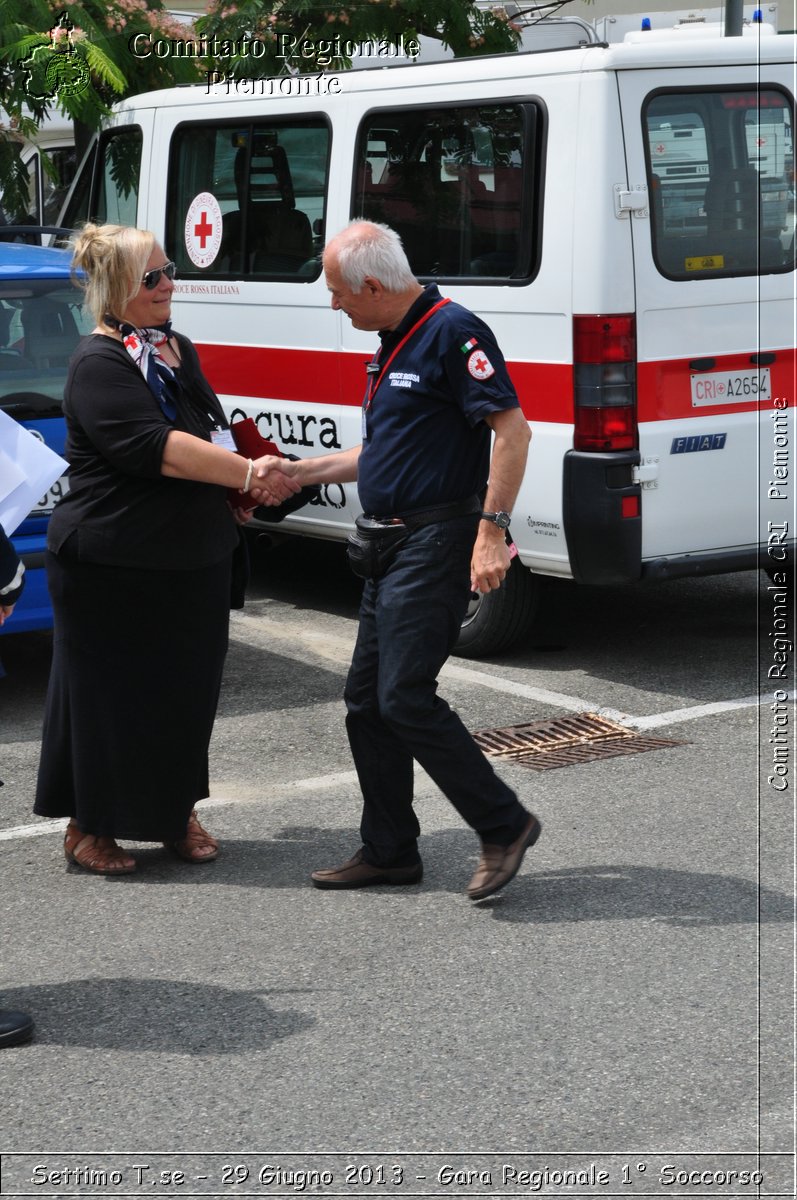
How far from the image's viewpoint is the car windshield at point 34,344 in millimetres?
6496

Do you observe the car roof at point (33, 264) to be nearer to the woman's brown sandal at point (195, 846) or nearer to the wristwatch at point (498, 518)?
the woman's brown sandal at point (195, 846)

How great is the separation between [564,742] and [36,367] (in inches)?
99.4

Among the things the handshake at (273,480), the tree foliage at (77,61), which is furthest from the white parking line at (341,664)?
the tree foliage at (77,61)

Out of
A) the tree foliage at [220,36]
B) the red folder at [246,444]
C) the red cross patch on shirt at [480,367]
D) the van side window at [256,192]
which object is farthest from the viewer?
the tree foliage at [220,36]

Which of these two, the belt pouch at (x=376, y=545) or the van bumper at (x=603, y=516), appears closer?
the belt pouch at (x=376, y=545)

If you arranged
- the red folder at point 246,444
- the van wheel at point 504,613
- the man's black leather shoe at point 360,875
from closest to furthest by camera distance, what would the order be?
the man's black leather shoe at point 360,875 → the red folder at point 246,444 → the van wheel at point 504,613

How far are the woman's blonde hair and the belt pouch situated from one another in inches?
35.2

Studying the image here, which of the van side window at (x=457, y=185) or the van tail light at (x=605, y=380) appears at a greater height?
the van side window at (x=457, y=185)

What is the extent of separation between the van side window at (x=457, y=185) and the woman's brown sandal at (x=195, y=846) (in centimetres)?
279

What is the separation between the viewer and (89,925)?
4.50 m

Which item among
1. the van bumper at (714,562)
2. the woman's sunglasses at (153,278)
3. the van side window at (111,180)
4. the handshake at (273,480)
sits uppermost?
the van side window at (111,180)

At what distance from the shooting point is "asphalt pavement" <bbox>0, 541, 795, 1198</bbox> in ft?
10.8

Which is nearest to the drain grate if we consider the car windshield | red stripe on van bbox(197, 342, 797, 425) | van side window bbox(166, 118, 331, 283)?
red stripe on van bbox(197, 342, 797, 425)

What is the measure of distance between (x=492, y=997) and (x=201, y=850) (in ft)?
4.26
